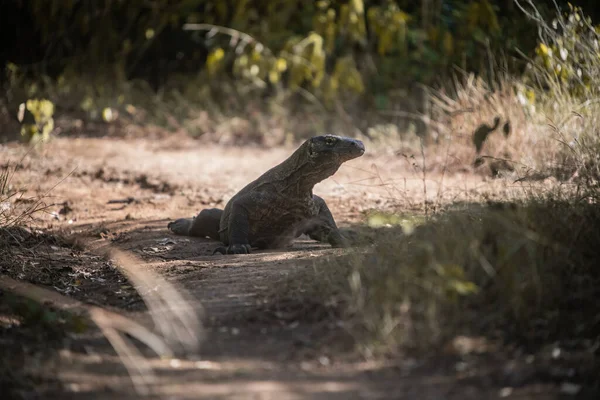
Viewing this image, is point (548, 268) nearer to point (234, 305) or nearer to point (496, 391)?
point (496, 391)

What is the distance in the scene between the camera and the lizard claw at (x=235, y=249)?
5793 millimetres

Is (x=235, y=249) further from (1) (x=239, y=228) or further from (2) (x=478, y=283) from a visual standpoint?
(2) (x=478, y=283)

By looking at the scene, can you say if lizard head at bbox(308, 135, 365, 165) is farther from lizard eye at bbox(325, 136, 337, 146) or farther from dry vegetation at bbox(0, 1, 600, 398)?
dry vegetation at bbox(0, 1, 600, 398)

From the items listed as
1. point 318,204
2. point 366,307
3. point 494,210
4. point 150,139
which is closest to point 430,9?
point 150,139

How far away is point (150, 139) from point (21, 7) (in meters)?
3.70

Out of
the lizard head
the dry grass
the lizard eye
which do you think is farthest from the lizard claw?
the dry grass

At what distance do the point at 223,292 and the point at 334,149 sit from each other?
5.89 feet

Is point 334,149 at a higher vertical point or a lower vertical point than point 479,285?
higher

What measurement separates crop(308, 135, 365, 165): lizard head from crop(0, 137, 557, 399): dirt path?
0.89ft

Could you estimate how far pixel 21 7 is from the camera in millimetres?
13695

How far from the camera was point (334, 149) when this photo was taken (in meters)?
5.75

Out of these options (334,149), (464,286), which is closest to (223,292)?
(464,286)

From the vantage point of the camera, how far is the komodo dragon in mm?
5824

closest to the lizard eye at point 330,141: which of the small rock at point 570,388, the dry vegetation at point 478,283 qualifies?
the dry vegetation at point 478,283
